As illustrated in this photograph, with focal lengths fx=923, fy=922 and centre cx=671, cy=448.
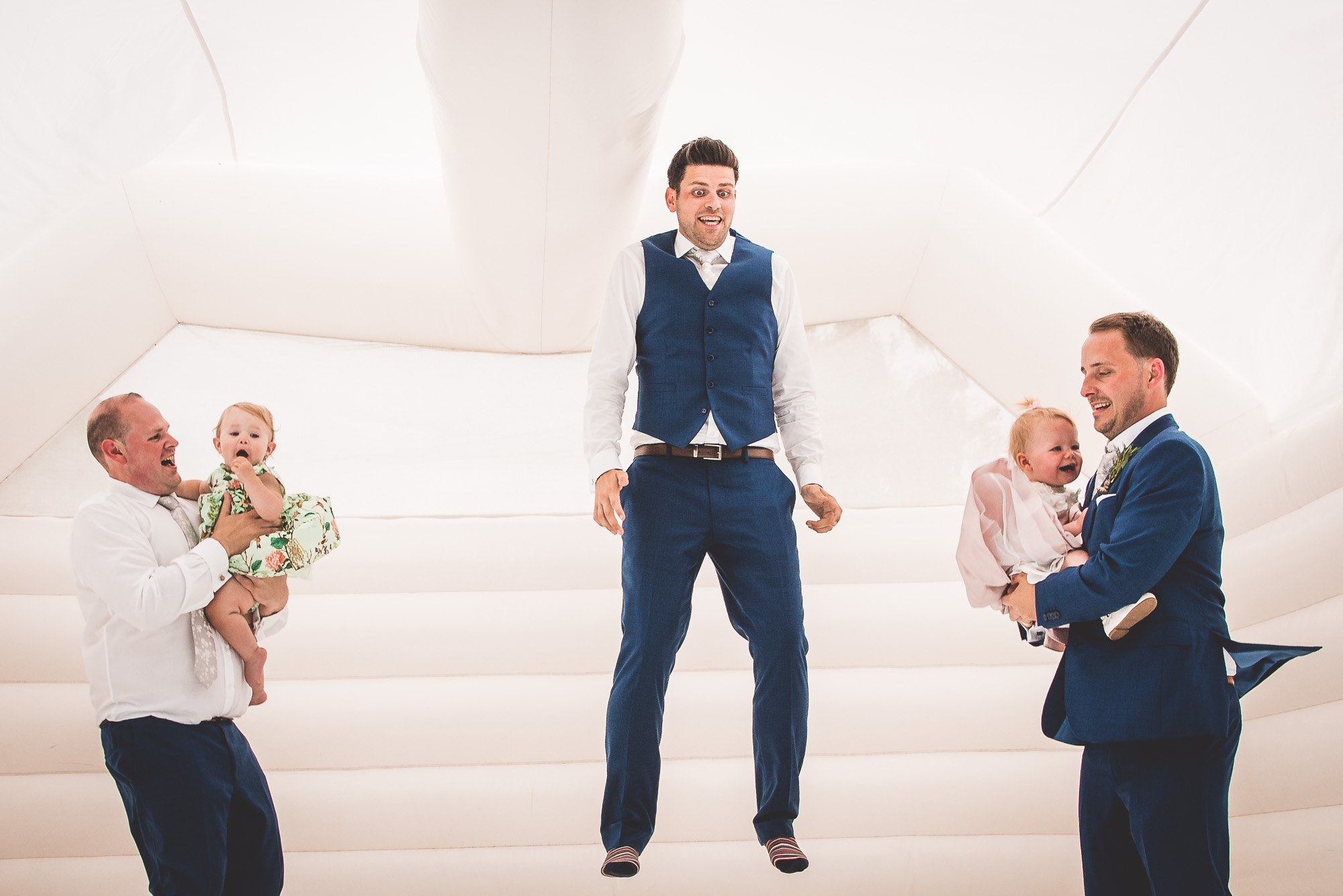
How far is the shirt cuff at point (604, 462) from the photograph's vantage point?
171cm

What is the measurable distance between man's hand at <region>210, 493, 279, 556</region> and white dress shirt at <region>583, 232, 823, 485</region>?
62 centimetres

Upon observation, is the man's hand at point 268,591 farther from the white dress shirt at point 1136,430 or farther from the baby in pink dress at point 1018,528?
the white dress shirt at point 1136,430

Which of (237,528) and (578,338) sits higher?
(578,338)

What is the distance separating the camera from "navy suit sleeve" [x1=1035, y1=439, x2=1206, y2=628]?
1403 millimetres

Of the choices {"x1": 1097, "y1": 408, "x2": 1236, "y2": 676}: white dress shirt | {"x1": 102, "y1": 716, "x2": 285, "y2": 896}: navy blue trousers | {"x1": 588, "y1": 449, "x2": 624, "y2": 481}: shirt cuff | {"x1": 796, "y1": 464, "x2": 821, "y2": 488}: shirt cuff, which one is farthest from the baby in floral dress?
{"x1": 1097, "y1": 408, "x2": 1236, "y2": 676}: white dress shirt

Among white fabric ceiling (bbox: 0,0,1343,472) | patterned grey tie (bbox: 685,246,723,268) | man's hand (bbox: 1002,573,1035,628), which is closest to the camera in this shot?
man's hand (bbox: 1002,573,1035,628)

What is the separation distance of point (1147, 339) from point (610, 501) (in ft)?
3.17

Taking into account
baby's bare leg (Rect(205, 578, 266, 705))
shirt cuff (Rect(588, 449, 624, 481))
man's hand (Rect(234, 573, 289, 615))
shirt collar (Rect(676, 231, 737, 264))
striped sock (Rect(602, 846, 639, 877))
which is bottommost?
striped sock (Rect(602, 846, 639, 877))

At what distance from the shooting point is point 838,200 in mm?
2689

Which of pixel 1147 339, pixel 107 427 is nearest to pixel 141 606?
pixel 107 427

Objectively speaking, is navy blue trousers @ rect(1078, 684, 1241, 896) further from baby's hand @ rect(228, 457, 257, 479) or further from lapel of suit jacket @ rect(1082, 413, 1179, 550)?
baby's hand @ rect(228, 457, 257, 479)

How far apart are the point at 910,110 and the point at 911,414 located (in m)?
0.92

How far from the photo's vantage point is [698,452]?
170cm

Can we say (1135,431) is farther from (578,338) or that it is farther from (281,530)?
(578,338)
